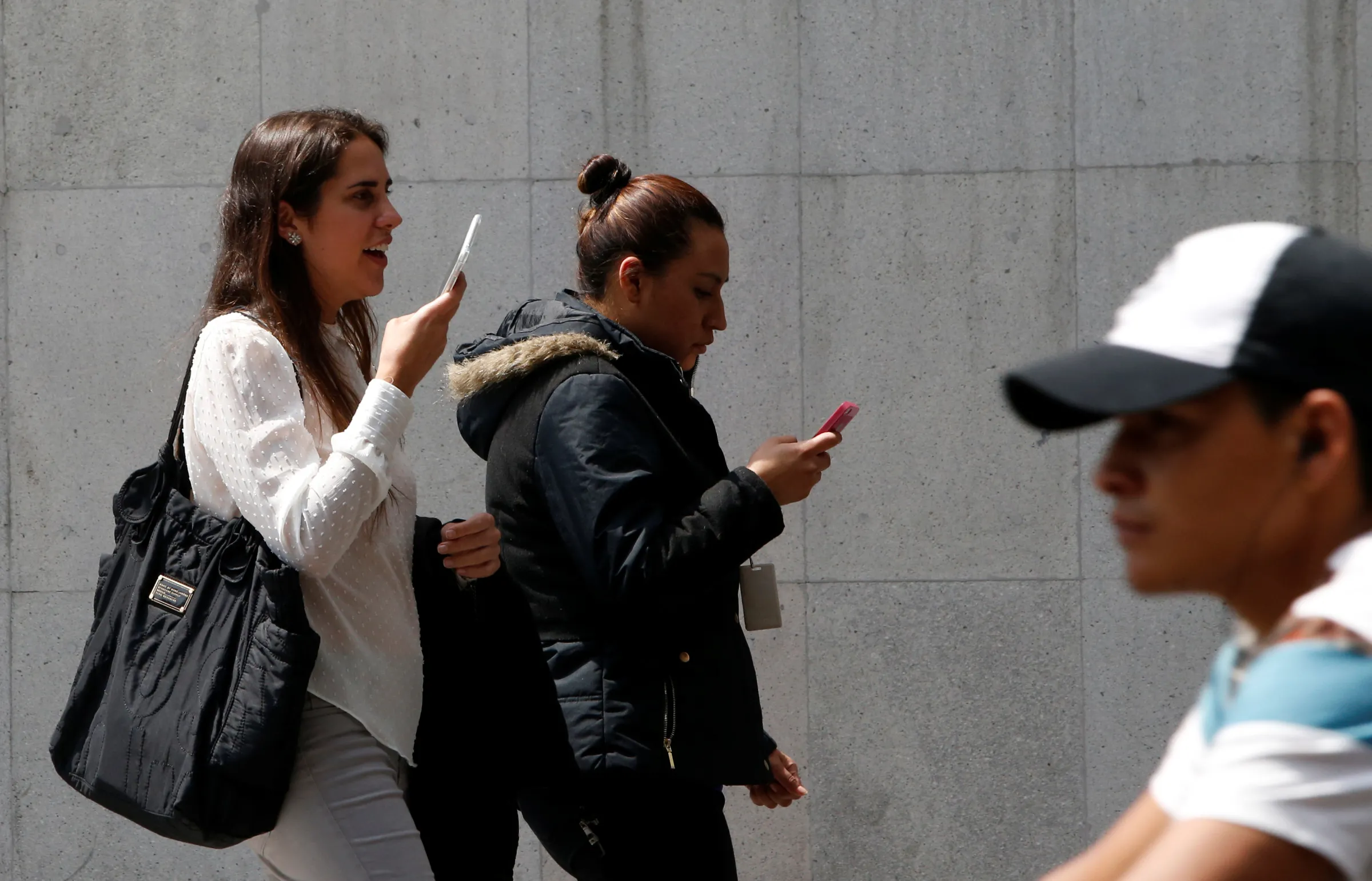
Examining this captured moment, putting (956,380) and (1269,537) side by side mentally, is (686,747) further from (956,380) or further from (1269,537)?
(956,380)

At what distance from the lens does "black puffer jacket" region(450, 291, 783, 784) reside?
2646 millimetres

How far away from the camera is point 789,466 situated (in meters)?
2.80

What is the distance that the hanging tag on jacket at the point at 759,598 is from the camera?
3.07m

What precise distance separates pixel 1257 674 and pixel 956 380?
10.6 ft

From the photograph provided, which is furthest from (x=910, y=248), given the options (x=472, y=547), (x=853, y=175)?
(x=472, y=547)

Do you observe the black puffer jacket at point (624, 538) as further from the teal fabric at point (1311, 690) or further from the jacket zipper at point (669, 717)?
the teal fabric at point (1311, 690)

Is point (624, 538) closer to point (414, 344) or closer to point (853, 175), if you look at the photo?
point (414, 344)

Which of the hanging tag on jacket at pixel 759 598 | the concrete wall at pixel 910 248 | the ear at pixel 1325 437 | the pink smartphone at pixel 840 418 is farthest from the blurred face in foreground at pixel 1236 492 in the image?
the concrete wall at pixel 910 248

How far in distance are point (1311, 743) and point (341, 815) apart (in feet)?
5.97

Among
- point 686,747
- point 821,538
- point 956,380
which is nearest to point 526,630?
point 686,747

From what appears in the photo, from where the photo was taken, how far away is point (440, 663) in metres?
2.70

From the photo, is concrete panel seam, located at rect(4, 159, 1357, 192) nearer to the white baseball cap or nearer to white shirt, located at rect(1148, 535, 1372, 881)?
the white baseball cap

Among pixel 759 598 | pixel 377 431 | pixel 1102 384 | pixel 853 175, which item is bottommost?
pixel 759 598

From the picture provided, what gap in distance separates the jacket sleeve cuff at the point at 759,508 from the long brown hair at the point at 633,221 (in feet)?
1.63
